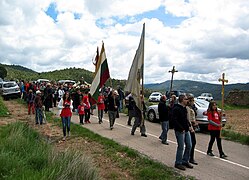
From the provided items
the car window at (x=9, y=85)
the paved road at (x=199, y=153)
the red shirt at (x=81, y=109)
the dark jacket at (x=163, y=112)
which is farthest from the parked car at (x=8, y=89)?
the dark jacket at (x=163, y=112)

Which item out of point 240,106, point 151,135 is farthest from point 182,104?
point 240,106

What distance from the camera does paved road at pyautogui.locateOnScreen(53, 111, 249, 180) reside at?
8.08 meters

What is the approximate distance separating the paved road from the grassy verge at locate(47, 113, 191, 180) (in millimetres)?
431

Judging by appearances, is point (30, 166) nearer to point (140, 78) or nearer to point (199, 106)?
point (140, 78)

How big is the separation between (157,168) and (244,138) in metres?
6.40

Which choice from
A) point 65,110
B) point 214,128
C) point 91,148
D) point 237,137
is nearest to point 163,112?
point 214,128

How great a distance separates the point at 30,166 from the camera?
6324mm

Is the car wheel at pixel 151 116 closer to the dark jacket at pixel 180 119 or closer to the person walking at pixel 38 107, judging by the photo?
the person walking at pixel 38 107

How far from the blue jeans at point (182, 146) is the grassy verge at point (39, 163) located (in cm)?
253

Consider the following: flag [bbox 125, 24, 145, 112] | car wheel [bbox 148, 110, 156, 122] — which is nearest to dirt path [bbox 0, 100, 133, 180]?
flag [bbox 125, 24, 145, 112]

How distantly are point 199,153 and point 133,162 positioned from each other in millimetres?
2567

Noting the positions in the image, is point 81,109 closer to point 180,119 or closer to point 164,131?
point 164,131

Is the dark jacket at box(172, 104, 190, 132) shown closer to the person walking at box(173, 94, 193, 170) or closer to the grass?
the person walking at box(173, 94, 193, 170)

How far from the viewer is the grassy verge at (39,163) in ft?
18.6
